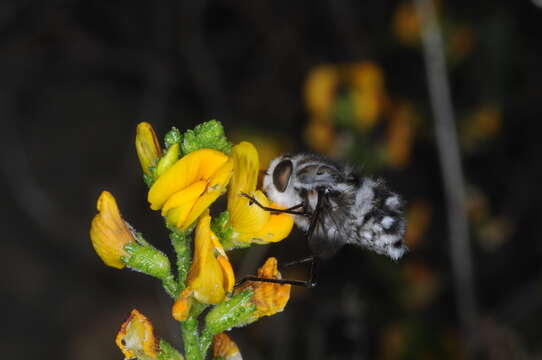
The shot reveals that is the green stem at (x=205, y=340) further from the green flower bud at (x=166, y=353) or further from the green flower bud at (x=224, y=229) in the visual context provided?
the green flower bud at (x=224, y=229)

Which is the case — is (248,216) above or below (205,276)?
above

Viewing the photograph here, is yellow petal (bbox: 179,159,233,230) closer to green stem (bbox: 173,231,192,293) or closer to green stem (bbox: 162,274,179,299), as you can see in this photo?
green stem (bbox: 173,231,192,293)

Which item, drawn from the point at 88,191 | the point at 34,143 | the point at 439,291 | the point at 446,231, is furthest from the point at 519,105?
the point at 34,143

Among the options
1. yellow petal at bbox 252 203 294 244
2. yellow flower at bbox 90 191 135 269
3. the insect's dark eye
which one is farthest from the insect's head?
yellow flower at bbox 90 191 135 269

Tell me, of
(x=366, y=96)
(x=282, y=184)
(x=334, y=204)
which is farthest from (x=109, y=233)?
(x=366, y=96)

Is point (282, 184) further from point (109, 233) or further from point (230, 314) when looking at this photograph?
point (109, 233)

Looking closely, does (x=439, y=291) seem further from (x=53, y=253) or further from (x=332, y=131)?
(x=53, y=253)
